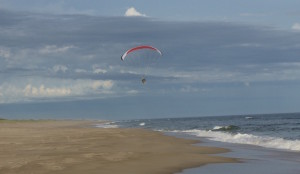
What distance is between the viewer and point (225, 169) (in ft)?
50.0

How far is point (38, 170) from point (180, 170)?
15.2ft

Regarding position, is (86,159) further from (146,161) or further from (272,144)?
(272,144)

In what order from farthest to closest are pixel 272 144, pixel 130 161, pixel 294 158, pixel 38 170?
pixel 272 144
pixel 294 158
pixel 130 161
pixel 38 170

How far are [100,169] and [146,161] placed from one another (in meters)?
2.76

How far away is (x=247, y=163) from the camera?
55.0 feet

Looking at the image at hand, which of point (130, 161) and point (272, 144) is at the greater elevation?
point (272, 144)

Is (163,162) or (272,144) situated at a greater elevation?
(272,144)

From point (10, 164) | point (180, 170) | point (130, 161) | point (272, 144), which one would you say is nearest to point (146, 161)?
point (130, 161)

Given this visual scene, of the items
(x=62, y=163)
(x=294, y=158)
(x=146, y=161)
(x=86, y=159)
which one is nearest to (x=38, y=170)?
(x=62, y=163)

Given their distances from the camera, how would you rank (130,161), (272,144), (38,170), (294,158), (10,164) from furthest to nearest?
(272,144) < (294,158) < (130,161) < (10,164) < (38,170)

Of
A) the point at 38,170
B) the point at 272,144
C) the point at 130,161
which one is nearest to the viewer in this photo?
the point at 38,170

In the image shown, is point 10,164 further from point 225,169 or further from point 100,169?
point 225,169

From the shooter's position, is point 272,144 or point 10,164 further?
point 272,144

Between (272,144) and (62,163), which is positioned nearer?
(62,163)
